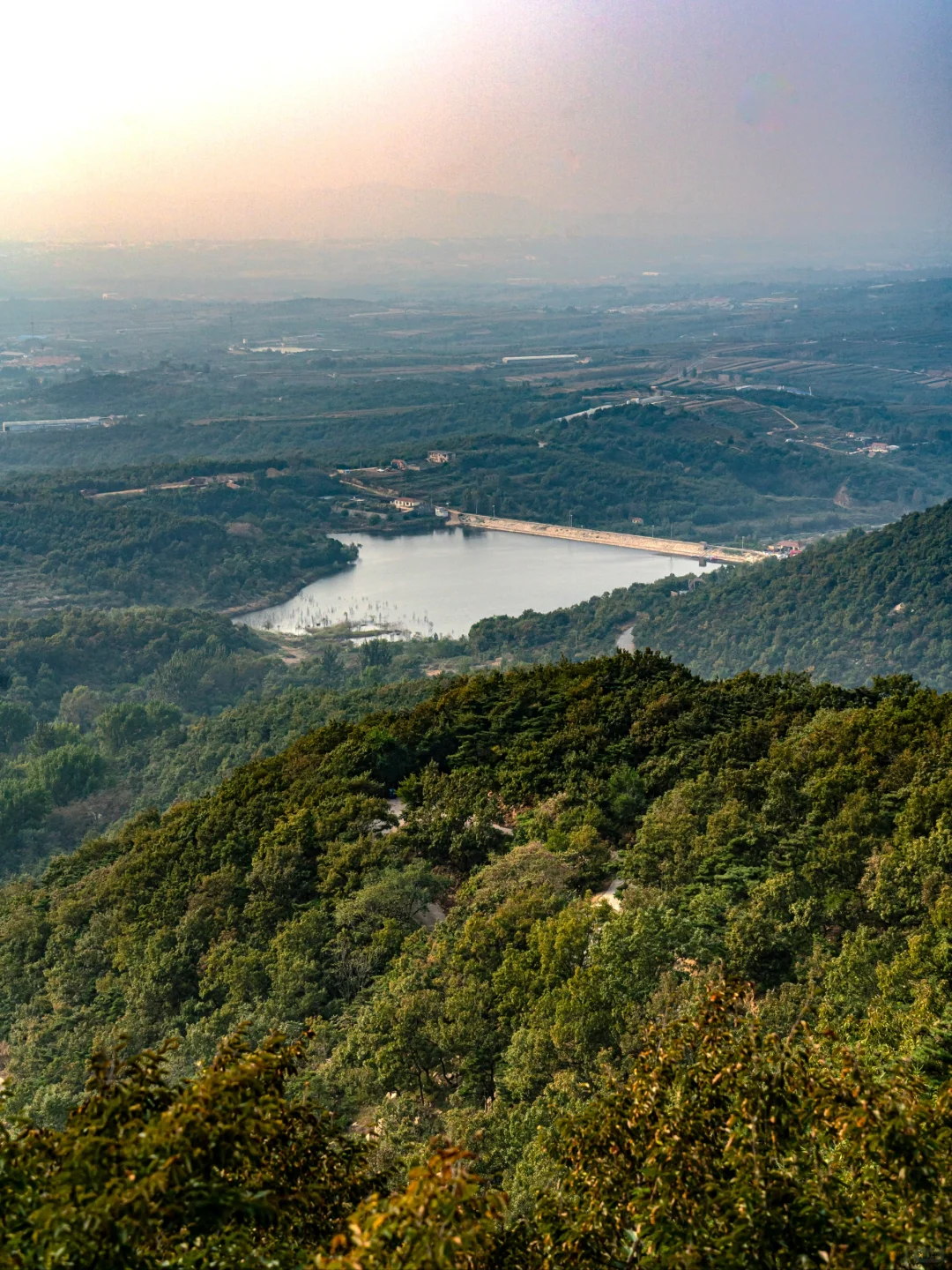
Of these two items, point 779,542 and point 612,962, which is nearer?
point 612,962

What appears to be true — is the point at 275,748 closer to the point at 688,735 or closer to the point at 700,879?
the point at 688,735

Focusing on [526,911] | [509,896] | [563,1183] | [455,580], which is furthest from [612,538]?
[563,1183]

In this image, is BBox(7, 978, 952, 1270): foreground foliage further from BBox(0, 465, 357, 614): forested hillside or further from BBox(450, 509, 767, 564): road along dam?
BBox(450, 509, 767, 564): road along dam

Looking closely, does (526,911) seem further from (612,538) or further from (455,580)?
(612,538)

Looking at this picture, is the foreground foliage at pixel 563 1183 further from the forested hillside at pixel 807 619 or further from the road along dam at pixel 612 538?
the road along dam at pixel 612 538

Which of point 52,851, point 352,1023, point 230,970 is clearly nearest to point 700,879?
point 352,1023

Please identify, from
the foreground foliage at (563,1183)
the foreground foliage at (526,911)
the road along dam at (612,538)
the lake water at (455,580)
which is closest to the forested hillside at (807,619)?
the lake water at (455,580)

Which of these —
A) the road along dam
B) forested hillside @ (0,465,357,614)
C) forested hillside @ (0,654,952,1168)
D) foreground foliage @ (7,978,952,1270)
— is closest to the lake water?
the road along dam
